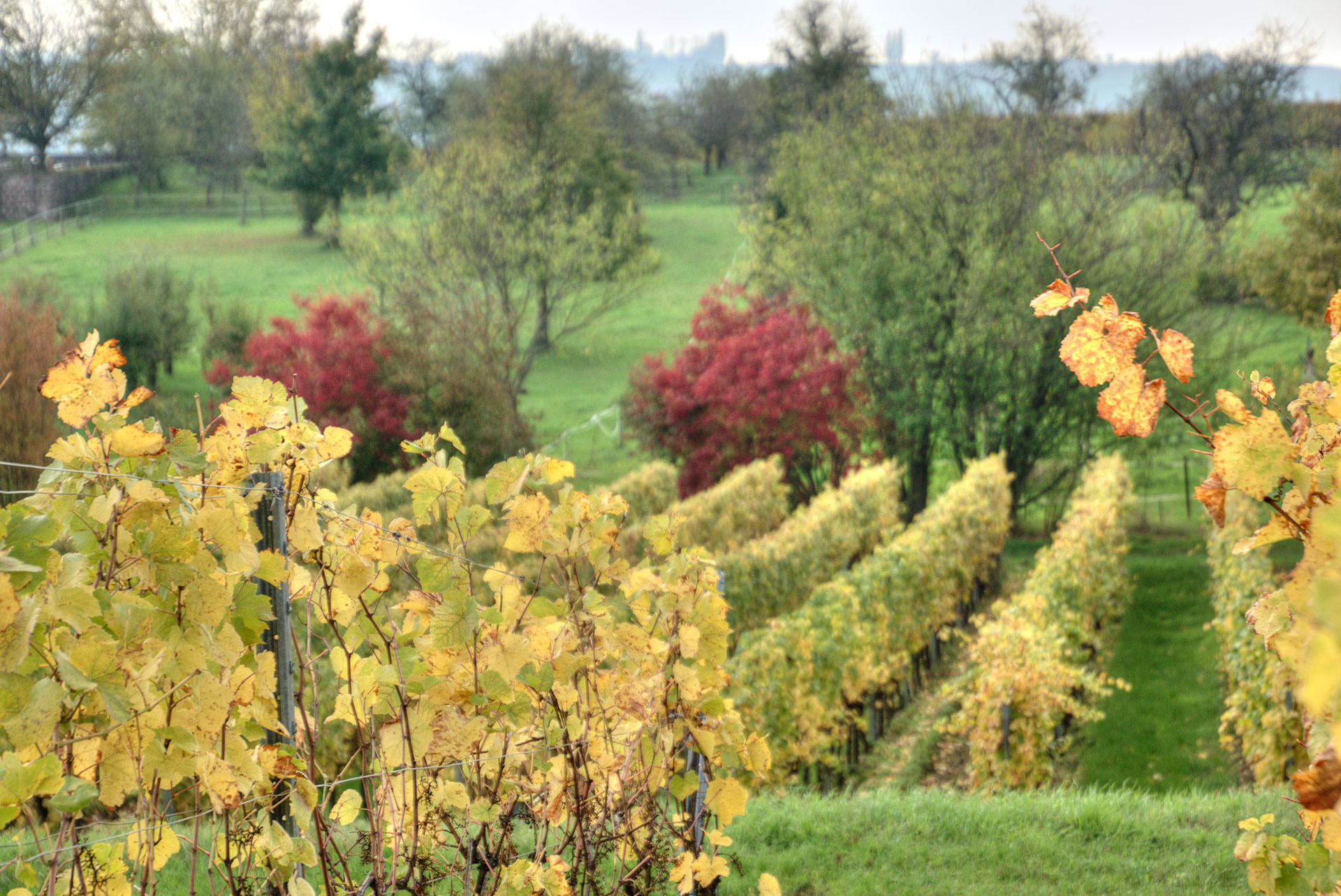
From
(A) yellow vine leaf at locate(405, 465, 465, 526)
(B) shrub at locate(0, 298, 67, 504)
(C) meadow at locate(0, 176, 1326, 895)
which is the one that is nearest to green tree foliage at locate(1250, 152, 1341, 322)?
(C) meadow at locate(0, 176, 1326, 895)

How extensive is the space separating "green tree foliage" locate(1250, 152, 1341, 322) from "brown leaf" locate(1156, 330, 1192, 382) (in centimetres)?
1833

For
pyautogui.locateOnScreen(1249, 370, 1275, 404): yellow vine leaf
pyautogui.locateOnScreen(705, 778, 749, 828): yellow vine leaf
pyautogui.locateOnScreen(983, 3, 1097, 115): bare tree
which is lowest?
pyautogui.locateOnScreen(705, 778, 749, 828): yellow vine leaf

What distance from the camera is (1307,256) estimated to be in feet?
56.3

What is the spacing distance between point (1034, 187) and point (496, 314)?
9628 millimetres

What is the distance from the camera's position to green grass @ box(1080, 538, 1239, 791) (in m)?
7.54

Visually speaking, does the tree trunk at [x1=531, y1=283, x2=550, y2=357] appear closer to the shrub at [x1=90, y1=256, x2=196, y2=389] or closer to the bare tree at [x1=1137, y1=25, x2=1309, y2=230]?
the shrub at [x1=90, y1=256, x2=196, y2=389]

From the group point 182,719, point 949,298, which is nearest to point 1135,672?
point 949,298

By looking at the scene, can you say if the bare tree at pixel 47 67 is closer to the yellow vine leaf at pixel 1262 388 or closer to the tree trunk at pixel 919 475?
the tree trunk at pixel 919 475

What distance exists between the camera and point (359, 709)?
197 centimetres

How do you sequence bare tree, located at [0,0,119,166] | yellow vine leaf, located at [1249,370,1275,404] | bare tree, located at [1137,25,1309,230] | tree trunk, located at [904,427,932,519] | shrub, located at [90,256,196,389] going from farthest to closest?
bare tree, located at [0,0,119,166] → bare tree, located at [1137,25,1309,230] → shrub, located at [90,256,196,389] → tree trunk, located at [904,427,932,519] → yellow vine leaf, located at [1249,370,1275,404]

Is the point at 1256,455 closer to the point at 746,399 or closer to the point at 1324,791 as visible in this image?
the point at 1324,791

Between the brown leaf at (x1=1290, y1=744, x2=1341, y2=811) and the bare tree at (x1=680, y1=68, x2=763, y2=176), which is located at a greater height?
the bare tree at (x1=680, y1=68, x2=763, y2=176)

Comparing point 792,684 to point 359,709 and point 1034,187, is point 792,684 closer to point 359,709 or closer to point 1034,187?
point 359,709

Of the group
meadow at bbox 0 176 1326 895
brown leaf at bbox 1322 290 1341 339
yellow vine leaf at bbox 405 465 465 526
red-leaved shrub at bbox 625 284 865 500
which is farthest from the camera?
red-leaved shrub at bbox 625 284 865 500
